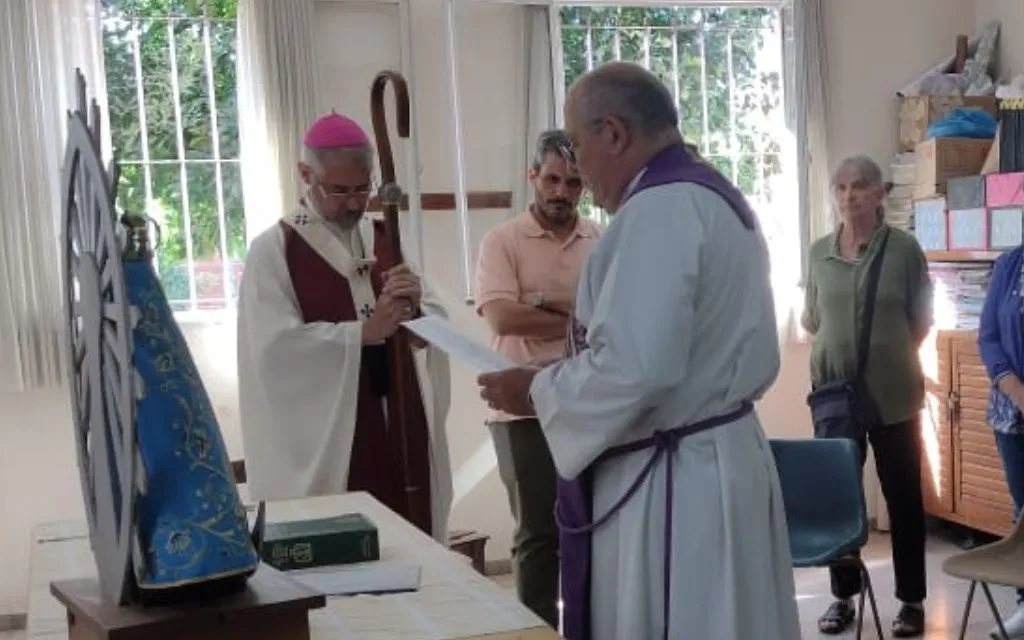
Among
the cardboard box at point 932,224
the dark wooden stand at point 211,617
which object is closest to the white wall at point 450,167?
the cardboard box at point 932,224

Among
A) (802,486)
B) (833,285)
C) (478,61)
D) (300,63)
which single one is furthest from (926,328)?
(300,63)

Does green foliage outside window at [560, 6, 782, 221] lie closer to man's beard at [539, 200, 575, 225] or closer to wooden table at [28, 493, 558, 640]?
man's beard at [539, 200, 575, 225]

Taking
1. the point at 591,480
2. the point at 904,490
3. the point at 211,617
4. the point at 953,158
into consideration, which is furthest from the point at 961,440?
the point at 211,617

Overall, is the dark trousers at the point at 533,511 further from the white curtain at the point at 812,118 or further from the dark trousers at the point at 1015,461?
the white curtain at the point at 812,118

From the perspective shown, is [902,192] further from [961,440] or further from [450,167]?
[450,167]

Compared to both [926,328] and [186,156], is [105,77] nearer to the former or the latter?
[186,156]

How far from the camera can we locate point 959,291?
4582 mm

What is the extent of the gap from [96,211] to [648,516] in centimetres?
97

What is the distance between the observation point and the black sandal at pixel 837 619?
3.56 metres

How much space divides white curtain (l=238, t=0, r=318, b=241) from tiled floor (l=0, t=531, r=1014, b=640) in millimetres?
1677

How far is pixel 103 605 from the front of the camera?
4.19ft

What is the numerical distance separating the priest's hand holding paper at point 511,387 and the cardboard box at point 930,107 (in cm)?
340

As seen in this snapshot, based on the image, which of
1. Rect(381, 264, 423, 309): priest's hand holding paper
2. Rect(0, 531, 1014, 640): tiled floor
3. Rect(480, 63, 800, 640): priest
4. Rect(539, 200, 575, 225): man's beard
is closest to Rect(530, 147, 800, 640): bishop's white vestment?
Rect(480, 63, 800, 640): priest

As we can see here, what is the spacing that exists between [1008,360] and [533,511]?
1452 mm
